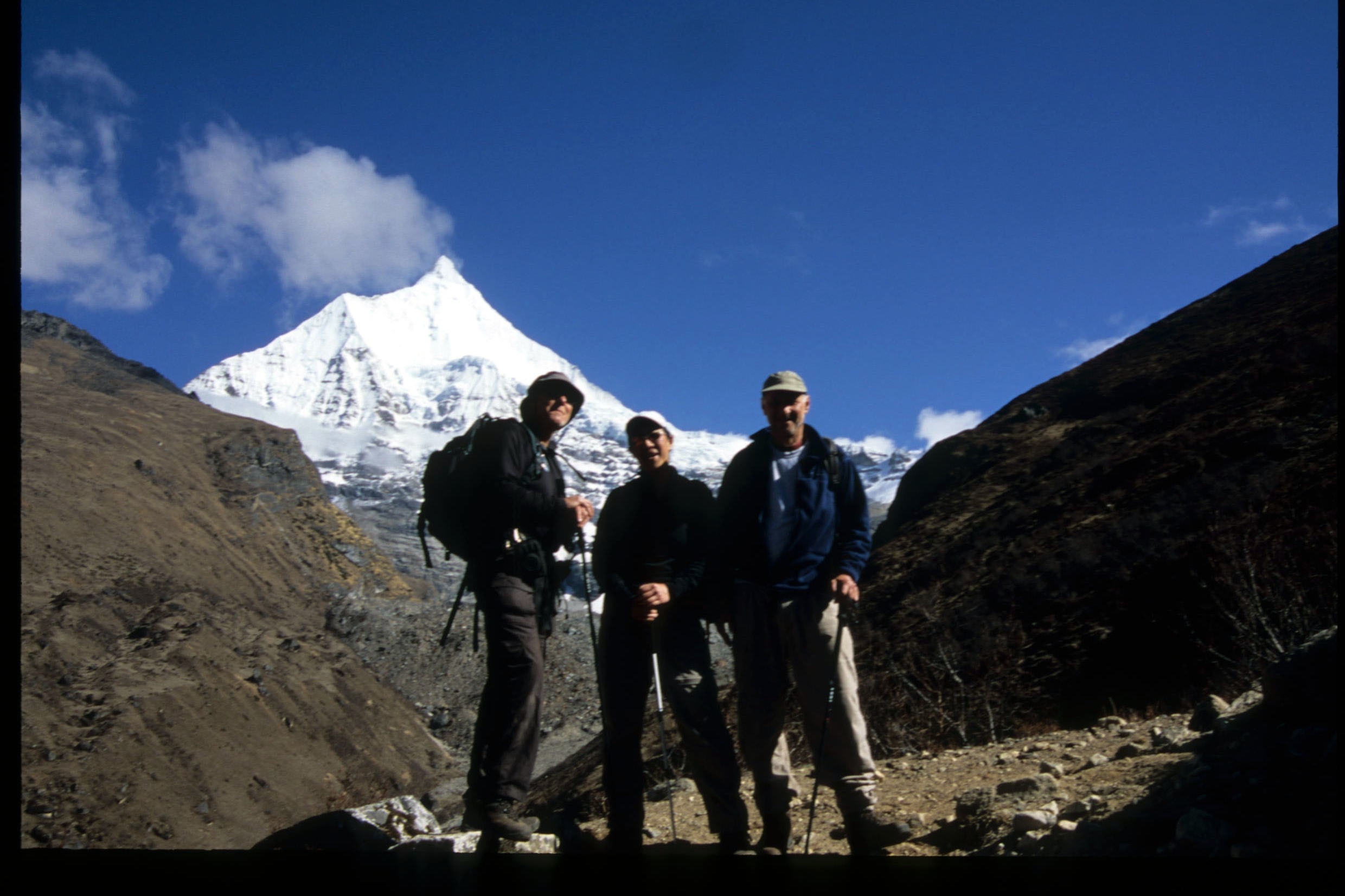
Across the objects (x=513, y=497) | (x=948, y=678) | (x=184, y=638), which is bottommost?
(x=948, y=678)

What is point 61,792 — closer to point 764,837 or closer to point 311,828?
point 311,828

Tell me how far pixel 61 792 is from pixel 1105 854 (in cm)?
1209

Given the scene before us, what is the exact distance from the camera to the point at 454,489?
9.87ft

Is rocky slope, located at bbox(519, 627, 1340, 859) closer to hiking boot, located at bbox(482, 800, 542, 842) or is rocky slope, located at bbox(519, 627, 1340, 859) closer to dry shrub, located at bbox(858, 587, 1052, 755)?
hiking boot, located at bbox(482, 800, 542, 842)

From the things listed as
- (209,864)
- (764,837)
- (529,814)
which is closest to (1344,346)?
(764,837)

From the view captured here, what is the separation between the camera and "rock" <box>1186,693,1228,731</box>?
3879 mm

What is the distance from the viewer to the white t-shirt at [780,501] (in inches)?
118

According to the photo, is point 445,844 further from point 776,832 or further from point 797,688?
point 797,688

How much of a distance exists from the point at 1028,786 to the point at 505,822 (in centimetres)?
199

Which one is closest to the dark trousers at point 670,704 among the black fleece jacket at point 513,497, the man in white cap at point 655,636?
the man in white cap at point 655,636

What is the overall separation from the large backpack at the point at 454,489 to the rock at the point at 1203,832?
2.37 meters

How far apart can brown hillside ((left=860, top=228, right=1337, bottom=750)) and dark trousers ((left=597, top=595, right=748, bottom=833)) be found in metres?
3.41

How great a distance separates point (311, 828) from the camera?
3.13m

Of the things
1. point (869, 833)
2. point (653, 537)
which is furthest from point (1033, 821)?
point (653, 537)
